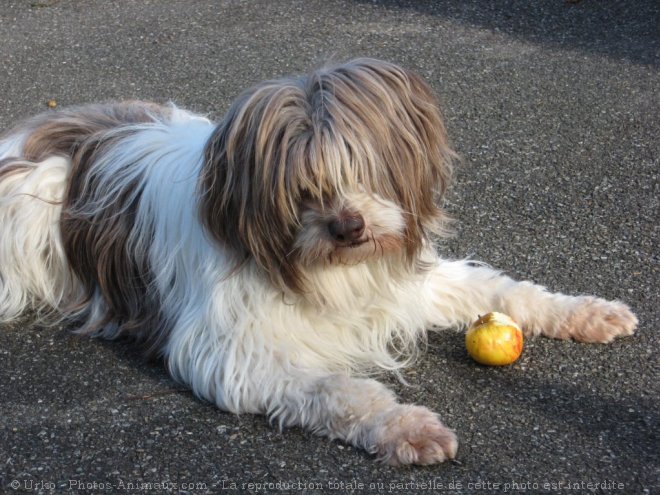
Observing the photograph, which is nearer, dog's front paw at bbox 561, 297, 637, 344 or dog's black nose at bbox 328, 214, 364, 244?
dog's black nose at bbox 328, 214, 364, 244

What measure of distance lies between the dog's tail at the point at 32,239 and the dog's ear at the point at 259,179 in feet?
3.25

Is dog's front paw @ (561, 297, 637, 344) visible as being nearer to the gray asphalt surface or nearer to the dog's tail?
the gray asphalt surface

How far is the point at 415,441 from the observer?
3320 mm

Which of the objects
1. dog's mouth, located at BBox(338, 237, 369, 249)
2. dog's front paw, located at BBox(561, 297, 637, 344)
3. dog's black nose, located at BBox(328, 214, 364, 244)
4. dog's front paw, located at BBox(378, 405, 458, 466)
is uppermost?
dog's black nose, located at BBox(328, 214, 364, 244)

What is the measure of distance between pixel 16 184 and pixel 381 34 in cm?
384

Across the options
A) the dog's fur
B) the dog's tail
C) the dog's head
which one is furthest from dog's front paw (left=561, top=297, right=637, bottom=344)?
the dog's tail

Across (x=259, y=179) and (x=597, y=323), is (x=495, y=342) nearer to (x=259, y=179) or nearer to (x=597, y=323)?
(x=597, y=323)

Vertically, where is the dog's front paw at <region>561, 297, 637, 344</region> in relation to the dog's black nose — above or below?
below

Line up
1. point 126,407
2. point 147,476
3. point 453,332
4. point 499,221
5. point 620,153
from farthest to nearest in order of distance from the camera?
point 620,153, point 499,221, point 453,332, point 126,407, point 147,476

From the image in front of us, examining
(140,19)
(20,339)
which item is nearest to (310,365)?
(20,339)

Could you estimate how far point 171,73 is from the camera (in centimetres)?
717

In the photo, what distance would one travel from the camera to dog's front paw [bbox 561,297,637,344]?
13.1 feet

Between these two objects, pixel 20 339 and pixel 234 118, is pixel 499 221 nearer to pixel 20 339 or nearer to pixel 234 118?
pixel 234 118

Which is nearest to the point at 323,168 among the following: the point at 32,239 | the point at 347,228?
the point at 347,228
